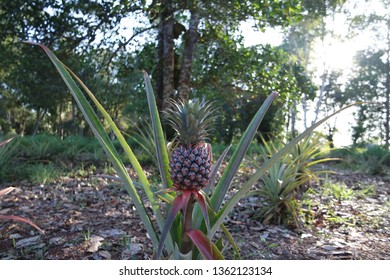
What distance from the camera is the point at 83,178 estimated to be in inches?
170

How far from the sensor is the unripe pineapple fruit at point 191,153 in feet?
3.94

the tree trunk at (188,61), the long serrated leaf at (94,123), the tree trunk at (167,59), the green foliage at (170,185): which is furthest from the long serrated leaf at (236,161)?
the tree trunk at (188,61)

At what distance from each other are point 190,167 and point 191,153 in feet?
0.17

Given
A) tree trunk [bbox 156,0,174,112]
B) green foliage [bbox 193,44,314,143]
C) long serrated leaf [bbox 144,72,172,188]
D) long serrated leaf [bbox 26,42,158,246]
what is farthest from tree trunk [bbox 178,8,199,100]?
long serrated leaf [bbox 26,42,158,246]

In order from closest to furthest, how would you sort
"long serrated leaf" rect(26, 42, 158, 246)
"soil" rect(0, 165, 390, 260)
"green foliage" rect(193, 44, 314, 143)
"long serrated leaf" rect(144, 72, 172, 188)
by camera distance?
"long serrated leaf" rect(26, 42, 158, 246) → "long serrated leaf" rect(144, 72, 172, 188) → "soil" rect(0, 165, 390, 260) → "green foliage" rect(193, 44, 314, 143)

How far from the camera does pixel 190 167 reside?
1.20 meters

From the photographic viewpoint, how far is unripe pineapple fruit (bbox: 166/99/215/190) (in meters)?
1.20

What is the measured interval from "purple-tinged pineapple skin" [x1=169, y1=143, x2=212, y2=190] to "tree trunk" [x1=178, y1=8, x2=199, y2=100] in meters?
4.89

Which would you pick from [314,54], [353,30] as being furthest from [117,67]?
[314,54]

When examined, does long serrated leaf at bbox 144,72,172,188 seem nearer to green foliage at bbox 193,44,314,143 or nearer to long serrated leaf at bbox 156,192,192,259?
long serrated leaf at bbox 156,192,192,259

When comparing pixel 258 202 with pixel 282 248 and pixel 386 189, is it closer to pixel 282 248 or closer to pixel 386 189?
pixel 282 248

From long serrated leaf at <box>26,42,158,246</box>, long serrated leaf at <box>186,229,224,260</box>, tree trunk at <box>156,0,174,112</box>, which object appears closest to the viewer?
long serrated leaf at <box>186,229,224,260</box>

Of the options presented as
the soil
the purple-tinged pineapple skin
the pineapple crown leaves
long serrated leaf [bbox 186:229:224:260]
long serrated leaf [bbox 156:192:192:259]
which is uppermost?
the pineapple crown leaves

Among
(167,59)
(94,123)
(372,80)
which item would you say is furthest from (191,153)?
(372,80)
